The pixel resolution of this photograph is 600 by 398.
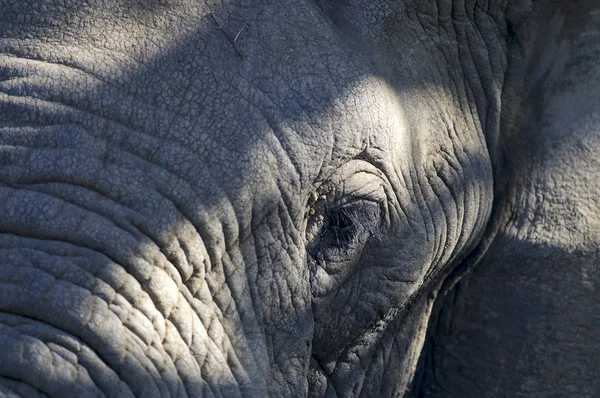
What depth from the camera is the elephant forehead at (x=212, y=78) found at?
2578 mm

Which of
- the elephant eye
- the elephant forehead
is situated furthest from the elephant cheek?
the elephant forehead

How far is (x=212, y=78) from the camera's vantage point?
266 centimetres

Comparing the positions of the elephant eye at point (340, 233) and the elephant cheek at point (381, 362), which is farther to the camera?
the elephant cheek at point (381, 362)

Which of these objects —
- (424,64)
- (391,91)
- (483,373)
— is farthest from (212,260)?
(483,373)

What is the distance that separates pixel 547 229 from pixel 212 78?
111 cm

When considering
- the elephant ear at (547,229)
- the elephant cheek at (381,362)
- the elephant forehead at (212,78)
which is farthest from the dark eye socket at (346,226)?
Result: the elephant ear at (547,229)

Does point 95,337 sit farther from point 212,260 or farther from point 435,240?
point 435,240

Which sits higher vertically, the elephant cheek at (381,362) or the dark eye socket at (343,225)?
the dark eye socket at (343,225)

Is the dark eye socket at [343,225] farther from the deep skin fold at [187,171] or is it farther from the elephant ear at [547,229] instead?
the elephant ear at [547,229]

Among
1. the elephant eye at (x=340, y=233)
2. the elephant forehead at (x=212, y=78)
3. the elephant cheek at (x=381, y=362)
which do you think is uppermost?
the elephant forehead at (x=212, y=78)

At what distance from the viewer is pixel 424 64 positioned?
316 cm

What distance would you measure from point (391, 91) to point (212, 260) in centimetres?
67

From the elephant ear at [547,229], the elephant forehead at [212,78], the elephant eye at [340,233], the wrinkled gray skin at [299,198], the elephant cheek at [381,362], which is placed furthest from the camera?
the elephant ear at [547,229]

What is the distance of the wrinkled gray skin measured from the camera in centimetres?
247
